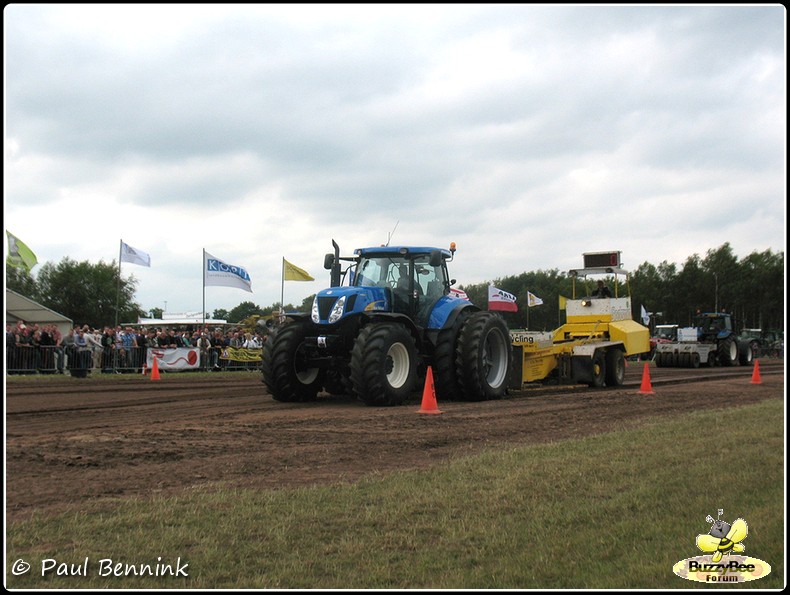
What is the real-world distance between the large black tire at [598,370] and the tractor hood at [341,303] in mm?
6523

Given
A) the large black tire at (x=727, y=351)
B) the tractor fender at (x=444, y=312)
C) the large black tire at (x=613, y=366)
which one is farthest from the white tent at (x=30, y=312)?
the large black tire at (x=727, y=351)

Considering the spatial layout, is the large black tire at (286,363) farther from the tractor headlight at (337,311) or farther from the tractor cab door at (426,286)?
the tractor cab door at (426,286)

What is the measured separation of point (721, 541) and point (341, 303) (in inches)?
348

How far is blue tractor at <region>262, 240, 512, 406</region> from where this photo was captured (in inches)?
501

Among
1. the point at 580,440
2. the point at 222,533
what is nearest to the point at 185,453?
the point at 222,533

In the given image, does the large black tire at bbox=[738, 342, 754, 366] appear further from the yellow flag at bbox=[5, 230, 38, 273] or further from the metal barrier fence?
the yellow flag at bbox=[5, 230, 38, 273]

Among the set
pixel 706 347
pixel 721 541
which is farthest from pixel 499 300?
pixel 721 541

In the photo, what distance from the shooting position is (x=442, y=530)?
5512mm

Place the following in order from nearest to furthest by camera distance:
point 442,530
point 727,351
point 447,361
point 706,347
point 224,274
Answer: point 442,530
point 447,361
point 224,274
point 706,347
point 727,351

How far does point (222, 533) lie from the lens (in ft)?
17.4

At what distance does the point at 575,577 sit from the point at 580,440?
490cm

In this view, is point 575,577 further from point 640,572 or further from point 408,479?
point 408,479

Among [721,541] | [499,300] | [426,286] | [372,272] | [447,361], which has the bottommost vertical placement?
[721,541]

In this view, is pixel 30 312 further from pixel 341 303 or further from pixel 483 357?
pixel 483 357
